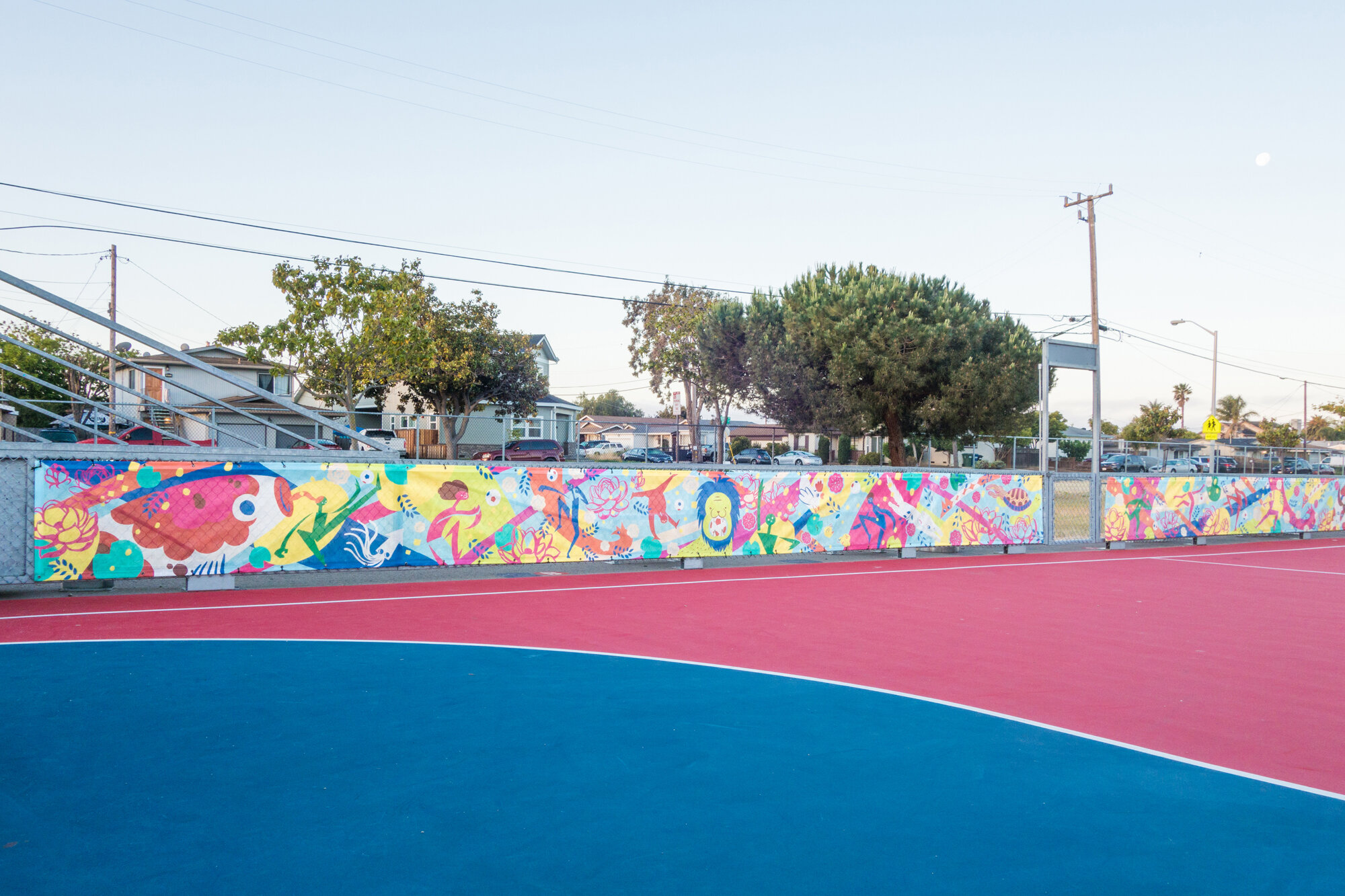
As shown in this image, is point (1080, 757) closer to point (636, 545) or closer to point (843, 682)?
point (843, 682)

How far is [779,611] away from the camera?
10539 millimetres

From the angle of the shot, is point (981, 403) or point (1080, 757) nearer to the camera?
point (1080, 757)

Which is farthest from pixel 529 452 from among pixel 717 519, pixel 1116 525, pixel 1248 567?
pixel 1248 567

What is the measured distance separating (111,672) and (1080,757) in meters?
6.77

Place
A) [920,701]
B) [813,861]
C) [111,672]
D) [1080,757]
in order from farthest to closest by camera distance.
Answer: [111,672]
[920,701]
[1080,757]
[813,861]

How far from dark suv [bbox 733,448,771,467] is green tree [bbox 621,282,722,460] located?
400 centimetres

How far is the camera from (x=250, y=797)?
458 cm

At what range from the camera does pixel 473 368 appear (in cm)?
4578

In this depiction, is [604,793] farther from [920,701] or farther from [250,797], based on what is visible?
[920,701]

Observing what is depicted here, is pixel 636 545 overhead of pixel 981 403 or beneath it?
beneath

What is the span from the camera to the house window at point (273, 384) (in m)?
49.9

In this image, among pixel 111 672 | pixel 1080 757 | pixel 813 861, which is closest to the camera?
pixel 813 861

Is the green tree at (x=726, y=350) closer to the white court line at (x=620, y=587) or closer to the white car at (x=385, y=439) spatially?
the white car at (x=385, y=439)

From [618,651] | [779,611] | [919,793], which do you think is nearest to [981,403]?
[779,611]
